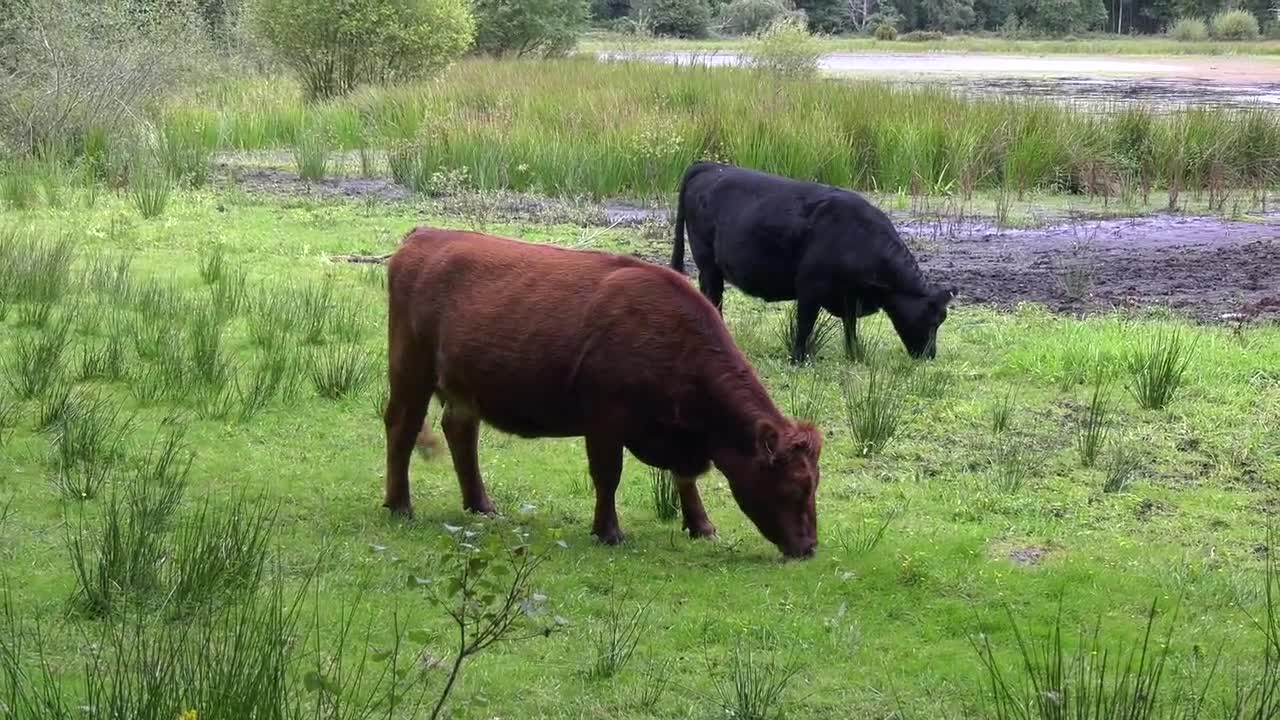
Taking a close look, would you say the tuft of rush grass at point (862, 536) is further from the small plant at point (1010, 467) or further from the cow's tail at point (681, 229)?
the cow's tail at point (681, 229)

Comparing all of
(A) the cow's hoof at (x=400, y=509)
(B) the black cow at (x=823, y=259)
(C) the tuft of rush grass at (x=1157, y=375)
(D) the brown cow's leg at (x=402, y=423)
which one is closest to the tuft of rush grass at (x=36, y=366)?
(D) the brown cow's leg at (x=402, y=423)

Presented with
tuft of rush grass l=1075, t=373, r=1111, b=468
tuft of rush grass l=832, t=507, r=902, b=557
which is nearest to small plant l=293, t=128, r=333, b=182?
tuft of rush grass l=1075, t=373, r=1111, b=468

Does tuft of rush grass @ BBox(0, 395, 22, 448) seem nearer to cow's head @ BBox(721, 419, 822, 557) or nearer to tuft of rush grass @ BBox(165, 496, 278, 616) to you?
tuft of rush grass @ BBox(165, 496, 278, 616)

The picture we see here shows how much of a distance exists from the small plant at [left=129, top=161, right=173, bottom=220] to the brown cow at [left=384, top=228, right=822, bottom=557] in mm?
9032

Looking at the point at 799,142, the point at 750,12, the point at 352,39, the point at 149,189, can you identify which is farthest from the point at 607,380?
the point at 750,12

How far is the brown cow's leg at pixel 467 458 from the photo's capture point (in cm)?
666

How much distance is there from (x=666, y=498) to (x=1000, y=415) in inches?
97.5

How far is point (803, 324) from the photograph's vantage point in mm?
10078

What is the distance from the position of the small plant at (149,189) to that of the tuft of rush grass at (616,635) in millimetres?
10578

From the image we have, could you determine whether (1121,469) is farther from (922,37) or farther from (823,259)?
Result: (922,37)

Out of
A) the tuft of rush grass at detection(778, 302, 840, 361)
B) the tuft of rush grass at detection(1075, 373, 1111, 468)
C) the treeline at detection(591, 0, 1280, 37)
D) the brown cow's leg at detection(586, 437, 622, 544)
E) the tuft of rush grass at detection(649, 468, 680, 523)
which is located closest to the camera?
the brown cow's leg at detection(586, 437, 622, 544)

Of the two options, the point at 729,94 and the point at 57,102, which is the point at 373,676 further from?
the point at 729,94

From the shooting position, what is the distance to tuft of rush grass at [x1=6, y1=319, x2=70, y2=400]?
784 cm

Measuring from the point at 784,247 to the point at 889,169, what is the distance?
833 centimetres
